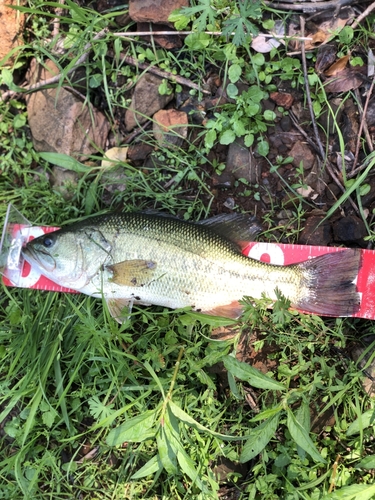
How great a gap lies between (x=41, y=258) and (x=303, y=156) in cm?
220

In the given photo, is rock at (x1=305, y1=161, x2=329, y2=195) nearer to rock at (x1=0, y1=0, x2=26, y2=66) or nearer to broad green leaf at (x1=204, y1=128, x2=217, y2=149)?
broad green leaf at (x1=204, y1=128, x2=217, y2=149)

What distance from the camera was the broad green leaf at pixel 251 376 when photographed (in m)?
2.66

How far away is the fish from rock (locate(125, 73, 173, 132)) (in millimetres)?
911

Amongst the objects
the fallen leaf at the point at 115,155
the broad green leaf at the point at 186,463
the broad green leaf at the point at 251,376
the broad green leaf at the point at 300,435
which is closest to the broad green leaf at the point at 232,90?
the fallen leaf at the point at 115,155

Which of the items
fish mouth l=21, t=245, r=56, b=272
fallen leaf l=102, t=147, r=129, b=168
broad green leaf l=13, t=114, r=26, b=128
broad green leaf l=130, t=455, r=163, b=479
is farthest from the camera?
broad green leaf l=13, t=114, r=26, b=128

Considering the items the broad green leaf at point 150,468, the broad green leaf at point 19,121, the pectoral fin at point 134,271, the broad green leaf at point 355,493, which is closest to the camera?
the broad green leaf at point 355,493

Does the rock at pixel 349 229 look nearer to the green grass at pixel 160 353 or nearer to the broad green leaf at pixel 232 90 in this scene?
the green grass at pixel 160 353

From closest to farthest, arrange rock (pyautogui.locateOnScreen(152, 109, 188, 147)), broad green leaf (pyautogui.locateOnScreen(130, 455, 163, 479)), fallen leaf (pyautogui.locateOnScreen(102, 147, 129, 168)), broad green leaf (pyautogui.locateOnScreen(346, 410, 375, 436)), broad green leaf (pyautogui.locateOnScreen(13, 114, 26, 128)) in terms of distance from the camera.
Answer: broad green leaf (pyautogui.locateOnScreen(130, 455, 163, 479)) < broad green leaf (pyautogui.locateOnScreen(346, 410, 375, 436)) < rock (pyautogui.locateOnScreen(152, 109, 188, 147)) < fallen leaf (pyautogui.locateOnScreen(102, 147, 129, 168)) < broad green leaf (pyautogui.locateOnScreen(13, 114, 26, 128))

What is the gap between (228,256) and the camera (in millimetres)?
3197

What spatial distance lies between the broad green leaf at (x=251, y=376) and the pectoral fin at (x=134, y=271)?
34.9 inches

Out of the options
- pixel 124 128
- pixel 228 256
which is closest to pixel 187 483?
pixel 228 256

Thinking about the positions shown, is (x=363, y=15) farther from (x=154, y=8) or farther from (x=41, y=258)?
(x=41, y=258)

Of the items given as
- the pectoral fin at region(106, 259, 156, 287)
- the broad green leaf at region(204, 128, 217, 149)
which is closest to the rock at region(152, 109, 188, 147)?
the broad green leaf at region(204, 128, 217, 149)

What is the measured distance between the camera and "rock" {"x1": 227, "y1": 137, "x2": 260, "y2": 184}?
3512 mm
